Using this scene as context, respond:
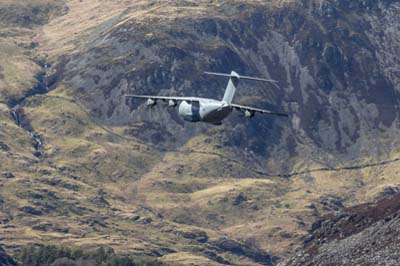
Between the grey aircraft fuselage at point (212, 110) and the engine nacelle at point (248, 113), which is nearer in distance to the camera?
the grey aircraft fuselage at point (212, 110)

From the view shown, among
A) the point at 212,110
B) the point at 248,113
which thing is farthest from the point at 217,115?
the point at 248,113

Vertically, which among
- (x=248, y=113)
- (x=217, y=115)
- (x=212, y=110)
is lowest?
(x=217, y=115)

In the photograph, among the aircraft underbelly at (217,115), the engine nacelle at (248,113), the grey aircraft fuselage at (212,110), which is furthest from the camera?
the engine nacelle at (248,113)

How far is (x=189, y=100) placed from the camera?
19988cm

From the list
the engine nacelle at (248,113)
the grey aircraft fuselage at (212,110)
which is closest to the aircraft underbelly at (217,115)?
the grey aircraft fuselage at (212,110)

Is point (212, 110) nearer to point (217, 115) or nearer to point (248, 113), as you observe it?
point (217, 115)

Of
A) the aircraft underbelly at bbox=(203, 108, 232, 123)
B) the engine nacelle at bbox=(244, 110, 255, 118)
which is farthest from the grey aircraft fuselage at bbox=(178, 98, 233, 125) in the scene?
the engine nacelle at bbox=(244, 110, 255, 118)

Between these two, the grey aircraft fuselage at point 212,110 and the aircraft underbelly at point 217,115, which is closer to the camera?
the grey aircraft fuselage at point 212,110

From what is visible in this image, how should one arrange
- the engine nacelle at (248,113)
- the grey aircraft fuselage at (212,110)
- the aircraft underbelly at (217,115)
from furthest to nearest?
the engine nacelle at (248,113) < the aircraft underbelly at (217,115) < the grey aircraft fuselage at (212,110)

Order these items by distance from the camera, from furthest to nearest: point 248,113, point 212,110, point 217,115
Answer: point 217,115 → point 212,110 → point 248,113

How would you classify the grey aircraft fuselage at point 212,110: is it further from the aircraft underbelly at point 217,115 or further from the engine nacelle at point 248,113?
the engine nacelle at point 248,113

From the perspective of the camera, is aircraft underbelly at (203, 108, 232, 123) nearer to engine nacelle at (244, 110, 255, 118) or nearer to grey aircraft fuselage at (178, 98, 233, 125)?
grey aircraft fuselage at (178, 98, 233, 125)

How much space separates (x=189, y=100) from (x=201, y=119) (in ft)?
12.9

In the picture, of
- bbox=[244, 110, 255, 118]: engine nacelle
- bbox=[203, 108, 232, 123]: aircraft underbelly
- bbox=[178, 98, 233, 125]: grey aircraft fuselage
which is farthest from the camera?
bbox=[244, 110, 255, 118]: engine nacelle
